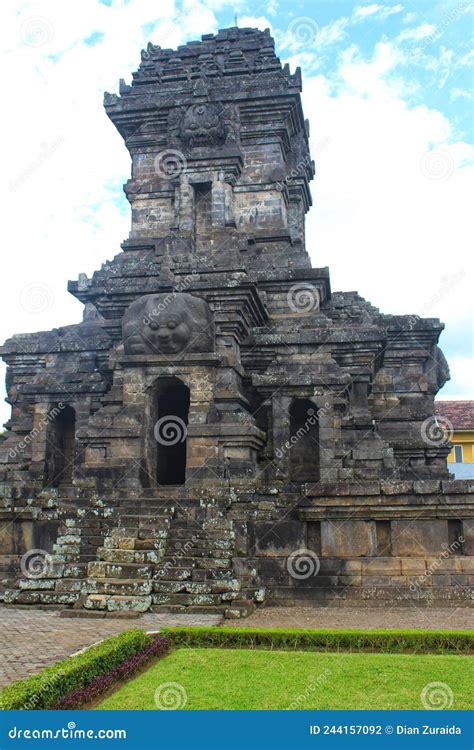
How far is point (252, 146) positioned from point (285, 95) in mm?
1843

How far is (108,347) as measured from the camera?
62.1 feet

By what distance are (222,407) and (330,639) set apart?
24.1 ft

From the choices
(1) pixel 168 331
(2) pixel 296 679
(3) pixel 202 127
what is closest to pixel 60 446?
(1) pixel 168 331

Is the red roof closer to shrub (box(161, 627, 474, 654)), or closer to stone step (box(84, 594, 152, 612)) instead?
stone step (box(84, 594, 152, 612))

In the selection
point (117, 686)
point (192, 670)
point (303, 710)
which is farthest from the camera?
point (192, 670)

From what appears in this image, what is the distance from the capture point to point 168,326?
629 inches

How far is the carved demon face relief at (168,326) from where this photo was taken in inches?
629

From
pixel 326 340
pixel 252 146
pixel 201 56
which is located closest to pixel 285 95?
pixel 252 146

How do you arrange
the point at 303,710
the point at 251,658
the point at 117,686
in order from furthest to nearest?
the point at 251,658 → the point at 117,686 → the point at 303,710

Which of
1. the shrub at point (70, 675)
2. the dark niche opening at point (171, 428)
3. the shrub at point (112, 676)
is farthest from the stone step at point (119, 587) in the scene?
the dark niche opening at point (171, 428)

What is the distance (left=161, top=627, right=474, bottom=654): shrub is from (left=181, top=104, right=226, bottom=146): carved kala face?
1655 cm

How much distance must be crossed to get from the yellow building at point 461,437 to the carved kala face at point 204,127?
22177 mm

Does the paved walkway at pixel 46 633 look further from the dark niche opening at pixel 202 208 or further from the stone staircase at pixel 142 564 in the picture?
the dark niche opening at pixel 202 208

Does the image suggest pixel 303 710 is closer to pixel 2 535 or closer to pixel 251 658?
pixel 251 658
